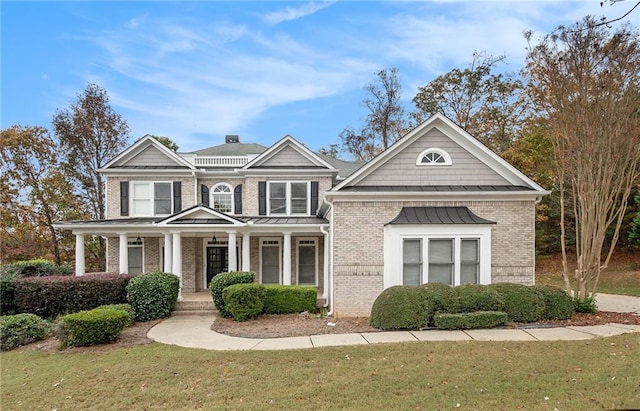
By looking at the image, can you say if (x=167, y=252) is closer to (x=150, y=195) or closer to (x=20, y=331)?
(x=150, y=195)

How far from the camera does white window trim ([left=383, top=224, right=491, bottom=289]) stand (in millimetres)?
10578

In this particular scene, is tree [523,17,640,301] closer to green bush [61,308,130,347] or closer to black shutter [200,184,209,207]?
green bush [61,308,130,347]

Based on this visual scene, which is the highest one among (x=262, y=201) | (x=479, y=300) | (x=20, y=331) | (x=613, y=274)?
(x=262, y=201)

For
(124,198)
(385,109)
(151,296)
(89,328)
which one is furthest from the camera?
(385,109)

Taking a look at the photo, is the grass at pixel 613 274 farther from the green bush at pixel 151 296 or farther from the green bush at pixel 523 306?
the green bush at pixel 151 296

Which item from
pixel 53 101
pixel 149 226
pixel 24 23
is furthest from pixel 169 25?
pixel 53 101

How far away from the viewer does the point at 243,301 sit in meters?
11.2

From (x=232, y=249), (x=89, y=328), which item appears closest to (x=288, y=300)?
(x=232, y=249)

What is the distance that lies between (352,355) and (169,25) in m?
9.45

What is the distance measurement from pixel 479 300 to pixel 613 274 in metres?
17.9

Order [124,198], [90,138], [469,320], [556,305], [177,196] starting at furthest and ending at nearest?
[90,138], [177,196], [124,198], [556,305], [469,320]

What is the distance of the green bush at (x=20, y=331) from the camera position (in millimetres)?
9344

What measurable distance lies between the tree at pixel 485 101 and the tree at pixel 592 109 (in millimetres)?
16329

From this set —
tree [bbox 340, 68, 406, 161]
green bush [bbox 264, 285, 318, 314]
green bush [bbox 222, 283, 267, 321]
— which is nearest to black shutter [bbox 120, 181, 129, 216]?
green bush [bbox 222, 283, 267, 321]
